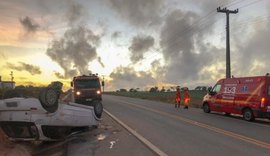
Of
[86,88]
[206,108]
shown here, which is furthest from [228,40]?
[206,108]

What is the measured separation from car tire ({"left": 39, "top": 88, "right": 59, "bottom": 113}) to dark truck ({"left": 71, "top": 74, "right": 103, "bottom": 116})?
23433 millimetres

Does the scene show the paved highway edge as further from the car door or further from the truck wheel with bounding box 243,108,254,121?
the car door

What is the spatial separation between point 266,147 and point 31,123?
6.62 meters

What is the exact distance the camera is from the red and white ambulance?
23.0 meters

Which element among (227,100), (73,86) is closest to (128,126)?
(227,100)

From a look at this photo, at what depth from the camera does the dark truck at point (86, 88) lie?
36406 mm

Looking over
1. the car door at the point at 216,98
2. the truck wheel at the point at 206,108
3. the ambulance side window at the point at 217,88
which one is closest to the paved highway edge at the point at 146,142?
the car door at the point at 216,98

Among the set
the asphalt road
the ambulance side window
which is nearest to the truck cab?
the ambulance side window

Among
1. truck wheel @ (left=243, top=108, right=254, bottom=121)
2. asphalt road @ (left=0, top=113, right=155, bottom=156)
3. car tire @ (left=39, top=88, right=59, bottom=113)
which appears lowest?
asphalt road @ (left=0, top=113, right=155, bottom=156)

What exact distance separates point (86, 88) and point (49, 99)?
24.3 meters

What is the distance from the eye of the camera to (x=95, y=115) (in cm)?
1595

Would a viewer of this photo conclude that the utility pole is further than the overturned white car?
Yes

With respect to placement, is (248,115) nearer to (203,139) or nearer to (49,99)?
(203,139)

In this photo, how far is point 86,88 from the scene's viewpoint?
36.8m
